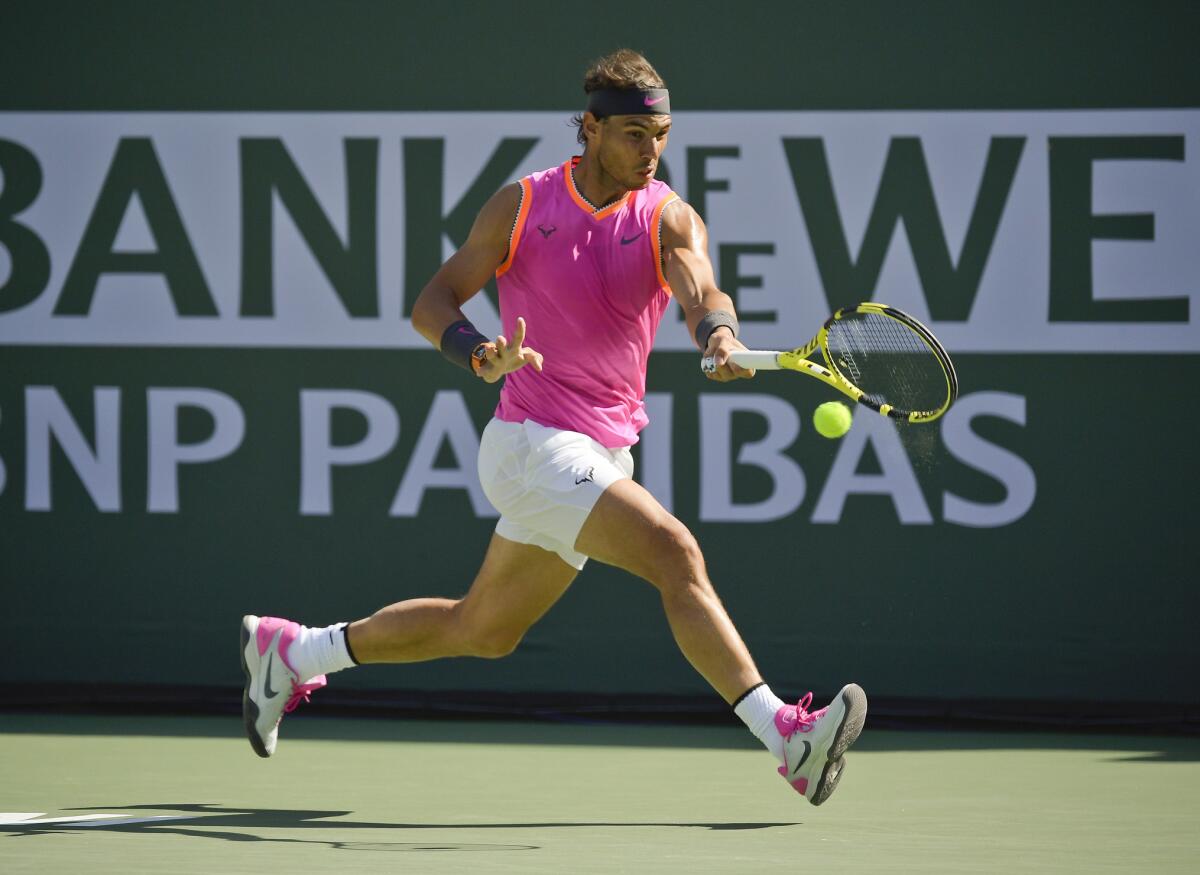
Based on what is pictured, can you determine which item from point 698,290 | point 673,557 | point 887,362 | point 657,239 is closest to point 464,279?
point 657,239

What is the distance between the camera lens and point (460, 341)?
4.10 m

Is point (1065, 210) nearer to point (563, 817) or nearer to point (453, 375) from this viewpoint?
point (453, 375)

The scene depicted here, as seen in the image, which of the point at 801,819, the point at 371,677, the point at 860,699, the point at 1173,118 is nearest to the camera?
the point at 860,699

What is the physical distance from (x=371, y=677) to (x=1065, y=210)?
8.23 ft

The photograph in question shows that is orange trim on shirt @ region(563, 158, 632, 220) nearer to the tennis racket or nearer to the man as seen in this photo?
the man

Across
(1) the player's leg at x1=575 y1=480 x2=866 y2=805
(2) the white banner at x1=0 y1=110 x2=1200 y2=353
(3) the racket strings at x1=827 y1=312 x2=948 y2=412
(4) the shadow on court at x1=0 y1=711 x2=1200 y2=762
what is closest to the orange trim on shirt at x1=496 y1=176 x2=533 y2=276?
(1) the player's leg at x1=575 y1=480 x2=866 y2=805

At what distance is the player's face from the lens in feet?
14.0

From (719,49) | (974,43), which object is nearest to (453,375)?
(719,49)

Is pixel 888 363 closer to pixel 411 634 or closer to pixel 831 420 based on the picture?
pixel 831 420

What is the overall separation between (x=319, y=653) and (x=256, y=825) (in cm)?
51

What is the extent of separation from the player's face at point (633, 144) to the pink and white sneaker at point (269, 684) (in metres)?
1.34

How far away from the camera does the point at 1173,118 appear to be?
5523 millimetres

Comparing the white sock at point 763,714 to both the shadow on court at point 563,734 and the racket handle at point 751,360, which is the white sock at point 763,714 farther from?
the shadow on court at point 563,734

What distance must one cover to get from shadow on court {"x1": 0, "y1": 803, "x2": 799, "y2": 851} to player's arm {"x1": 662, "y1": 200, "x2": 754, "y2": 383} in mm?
1030
